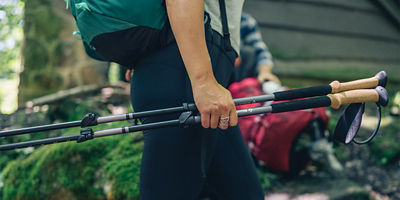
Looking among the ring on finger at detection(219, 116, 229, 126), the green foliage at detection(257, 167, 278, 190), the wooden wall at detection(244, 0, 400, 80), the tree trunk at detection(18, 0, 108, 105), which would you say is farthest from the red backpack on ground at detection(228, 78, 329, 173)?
the wooden wall at detection(244, 0, 400, 80)

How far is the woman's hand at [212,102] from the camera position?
0.97 metres

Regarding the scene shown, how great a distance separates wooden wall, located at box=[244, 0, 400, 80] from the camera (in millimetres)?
4746

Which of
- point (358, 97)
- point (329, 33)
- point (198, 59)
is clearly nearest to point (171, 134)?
point (198, 59)

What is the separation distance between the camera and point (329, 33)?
5090mm

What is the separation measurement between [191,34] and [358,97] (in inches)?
25.8

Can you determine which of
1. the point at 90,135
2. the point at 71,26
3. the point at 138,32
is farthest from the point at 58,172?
the point at 71,26

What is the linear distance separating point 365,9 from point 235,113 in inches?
205

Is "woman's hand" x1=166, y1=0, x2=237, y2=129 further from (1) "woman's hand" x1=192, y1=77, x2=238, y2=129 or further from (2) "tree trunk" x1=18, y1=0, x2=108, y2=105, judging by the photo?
(2) "tree trunk" x1=18, y1=0, x2=108, y2=105

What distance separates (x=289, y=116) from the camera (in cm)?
244

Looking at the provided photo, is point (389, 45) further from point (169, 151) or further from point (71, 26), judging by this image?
point (169, 151)

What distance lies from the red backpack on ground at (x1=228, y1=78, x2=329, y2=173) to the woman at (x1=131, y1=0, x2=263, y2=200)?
1.30m

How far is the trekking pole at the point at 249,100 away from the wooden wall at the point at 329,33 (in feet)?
11.5

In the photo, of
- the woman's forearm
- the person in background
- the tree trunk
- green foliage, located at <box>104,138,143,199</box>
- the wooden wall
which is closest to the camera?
the woman's forearm

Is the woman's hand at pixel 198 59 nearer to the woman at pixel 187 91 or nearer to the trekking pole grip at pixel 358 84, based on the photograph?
the woman at pixel 187 91
